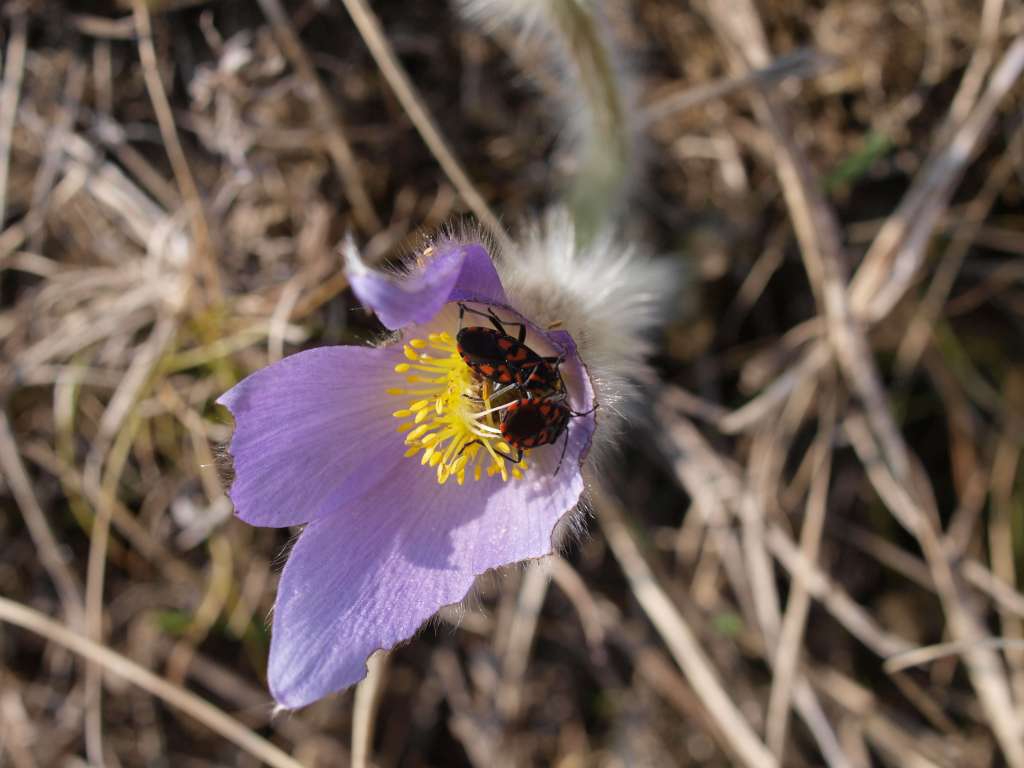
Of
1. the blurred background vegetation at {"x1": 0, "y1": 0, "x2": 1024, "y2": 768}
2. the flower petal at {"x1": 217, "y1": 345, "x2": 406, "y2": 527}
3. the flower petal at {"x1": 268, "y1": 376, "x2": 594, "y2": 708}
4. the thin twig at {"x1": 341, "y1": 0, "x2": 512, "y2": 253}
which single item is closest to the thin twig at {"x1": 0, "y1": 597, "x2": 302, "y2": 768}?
the blurred background vegetation at {"x1": 0, "y1": 0, "x2": 1024, "y2": 768}

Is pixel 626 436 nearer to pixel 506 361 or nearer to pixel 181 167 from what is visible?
pixel 506 361

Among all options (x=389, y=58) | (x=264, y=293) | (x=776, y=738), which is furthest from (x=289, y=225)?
(x=776, y=738)

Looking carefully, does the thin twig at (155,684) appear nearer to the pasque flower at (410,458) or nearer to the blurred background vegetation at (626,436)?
the blurred background vegetation at (626,436)

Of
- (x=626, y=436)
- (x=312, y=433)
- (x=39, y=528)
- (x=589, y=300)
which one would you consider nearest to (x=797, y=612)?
(x=626, y=436)

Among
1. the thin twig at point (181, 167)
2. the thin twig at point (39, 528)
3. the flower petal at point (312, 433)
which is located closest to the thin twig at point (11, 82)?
the thin twig at point (181, 167)

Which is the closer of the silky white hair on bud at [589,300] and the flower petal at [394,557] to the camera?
the flower petal at [394,557]

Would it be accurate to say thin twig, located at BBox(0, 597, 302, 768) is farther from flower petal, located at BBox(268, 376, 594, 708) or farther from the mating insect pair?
the mating insect pair
